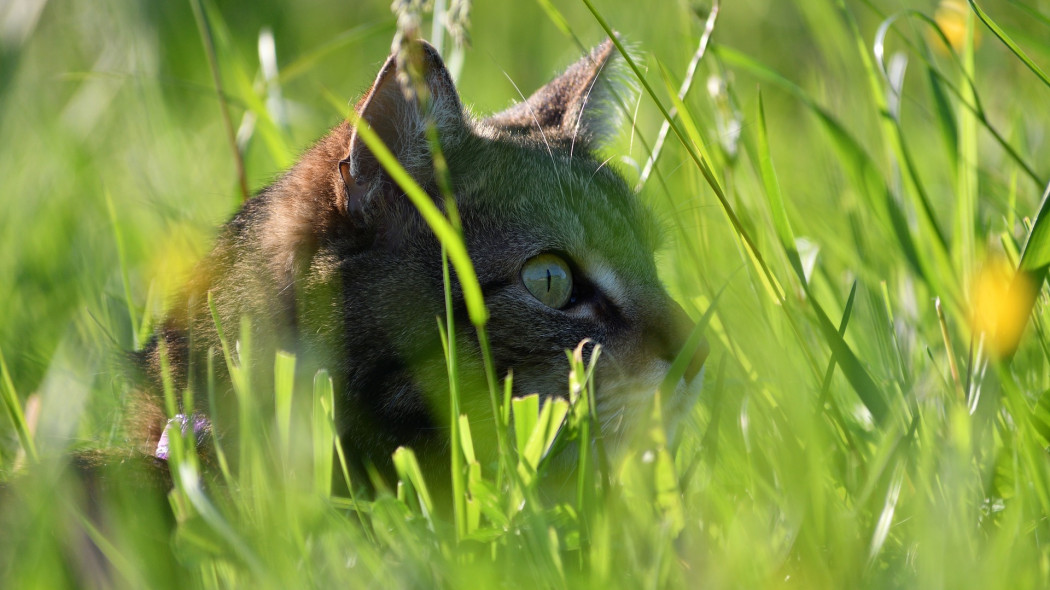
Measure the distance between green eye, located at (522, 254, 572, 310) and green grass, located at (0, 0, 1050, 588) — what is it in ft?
0.58

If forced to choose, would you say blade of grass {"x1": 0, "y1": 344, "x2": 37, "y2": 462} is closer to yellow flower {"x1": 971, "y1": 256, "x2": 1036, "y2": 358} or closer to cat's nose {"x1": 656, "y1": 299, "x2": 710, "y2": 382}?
cat's nose {"x1": 656, "y1": 299, "x2": 710, "y2": 382}

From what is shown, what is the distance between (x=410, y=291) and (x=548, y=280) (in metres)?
0.25

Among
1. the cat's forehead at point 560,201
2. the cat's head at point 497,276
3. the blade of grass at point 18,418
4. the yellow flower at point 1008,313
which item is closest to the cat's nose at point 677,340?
the cat's head at point 497,276

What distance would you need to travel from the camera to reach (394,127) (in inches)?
61.9

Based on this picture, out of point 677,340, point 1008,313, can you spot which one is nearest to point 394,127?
point 677,340

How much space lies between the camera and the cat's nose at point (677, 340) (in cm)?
161

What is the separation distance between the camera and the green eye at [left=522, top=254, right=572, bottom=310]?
5.24 ft

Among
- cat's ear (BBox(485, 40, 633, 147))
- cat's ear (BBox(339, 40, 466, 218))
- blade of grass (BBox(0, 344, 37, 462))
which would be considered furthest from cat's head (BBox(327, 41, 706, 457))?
blade of grass (BBox(0, 344, 37, 462))

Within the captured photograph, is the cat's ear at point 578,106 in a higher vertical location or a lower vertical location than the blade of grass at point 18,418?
higher

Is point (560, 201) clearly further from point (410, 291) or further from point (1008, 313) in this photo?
point (1008, 313)

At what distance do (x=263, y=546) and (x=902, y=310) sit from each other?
1326 mm

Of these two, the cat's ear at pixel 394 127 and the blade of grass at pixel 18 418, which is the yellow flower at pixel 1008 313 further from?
the blade of grass at pixel 18 418

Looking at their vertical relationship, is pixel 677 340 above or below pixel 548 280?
below

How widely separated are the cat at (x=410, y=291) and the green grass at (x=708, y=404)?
8 centimetres
